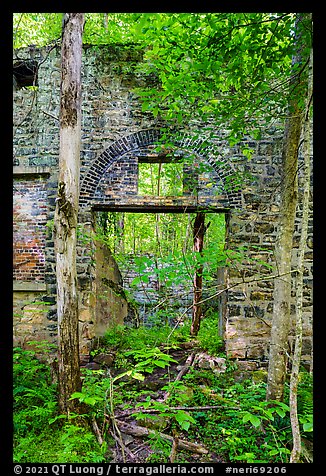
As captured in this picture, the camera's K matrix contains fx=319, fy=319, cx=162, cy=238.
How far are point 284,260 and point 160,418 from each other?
2.46m

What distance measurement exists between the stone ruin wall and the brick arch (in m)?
Answer: 0.02

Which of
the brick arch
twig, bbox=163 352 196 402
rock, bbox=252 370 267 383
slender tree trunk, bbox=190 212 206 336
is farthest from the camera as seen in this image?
slender tree trunk, bbox=190 212 206 336

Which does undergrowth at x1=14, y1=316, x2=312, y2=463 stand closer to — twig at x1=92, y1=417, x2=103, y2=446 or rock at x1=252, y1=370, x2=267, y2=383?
twig at x1=92, y1=417, x2=103, y2=446

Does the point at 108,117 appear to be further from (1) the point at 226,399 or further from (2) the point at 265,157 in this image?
(1) the point at 226,399

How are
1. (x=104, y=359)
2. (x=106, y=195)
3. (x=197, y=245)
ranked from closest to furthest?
(x=104, y=359) < (x=106, y=195) < (x=197, y=245)

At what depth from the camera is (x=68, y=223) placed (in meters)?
3.42

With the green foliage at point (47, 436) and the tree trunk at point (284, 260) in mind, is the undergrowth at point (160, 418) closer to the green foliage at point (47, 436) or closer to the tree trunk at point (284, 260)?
the green foliage at point (47, 436)

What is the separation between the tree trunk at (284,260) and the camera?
3.61m

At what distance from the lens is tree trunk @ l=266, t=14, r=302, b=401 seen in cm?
361

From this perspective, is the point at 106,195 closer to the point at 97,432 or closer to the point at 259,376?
the point at 97,432

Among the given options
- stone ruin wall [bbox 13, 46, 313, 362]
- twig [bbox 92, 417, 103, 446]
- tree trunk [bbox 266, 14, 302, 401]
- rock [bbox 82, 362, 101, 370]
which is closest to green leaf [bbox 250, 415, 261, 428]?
tree trunk [bbox 266, 14, 302, 401]

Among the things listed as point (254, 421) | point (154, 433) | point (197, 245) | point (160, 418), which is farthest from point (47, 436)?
point (197, 245)

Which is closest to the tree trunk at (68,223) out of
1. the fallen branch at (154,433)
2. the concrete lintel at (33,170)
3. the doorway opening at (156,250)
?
the fallen branch at (154,433)
